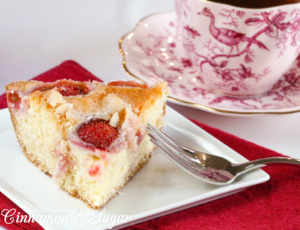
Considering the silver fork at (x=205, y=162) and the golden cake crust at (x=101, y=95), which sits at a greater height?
the golden cake crust at (x=101, y=95)

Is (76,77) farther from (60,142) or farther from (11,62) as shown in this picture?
(60,142)

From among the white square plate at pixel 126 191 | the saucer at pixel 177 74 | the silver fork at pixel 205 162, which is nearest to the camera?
the white square plate at pixel 126 191

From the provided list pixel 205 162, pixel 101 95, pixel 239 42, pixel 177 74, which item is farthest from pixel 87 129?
pixel 177 74

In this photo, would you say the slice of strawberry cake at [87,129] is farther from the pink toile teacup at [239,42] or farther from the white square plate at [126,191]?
the pink toile teacup at [239,42]

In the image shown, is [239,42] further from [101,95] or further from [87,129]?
[87,129]

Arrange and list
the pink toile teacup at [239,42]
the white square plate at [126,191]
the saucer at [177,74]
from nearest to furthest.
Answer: the white square plate at [126,191] < the pink toile teacup at [239,42] < the saucer at [177,74]

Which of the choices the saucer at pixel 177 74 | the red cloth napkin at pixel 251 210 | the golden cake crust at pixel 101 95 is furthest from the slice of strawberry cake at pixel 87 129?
the saucer at pixel 177 74

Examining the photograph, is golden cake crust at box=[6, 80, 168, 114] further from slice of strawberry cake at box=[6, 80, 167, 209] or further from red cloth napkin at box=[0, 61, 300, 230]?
red cloth napkin at box=[0, 61, 300, 230]

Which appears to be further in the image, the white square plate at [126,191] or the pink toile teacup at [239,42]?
the pink toile teacup at [239,42]

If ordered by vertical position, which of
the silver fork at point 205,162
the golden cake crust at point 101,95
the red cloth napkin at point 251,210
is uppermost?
the golden cake crust at point 101,95

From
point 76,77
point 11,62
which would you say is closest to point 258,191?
point 76,77
